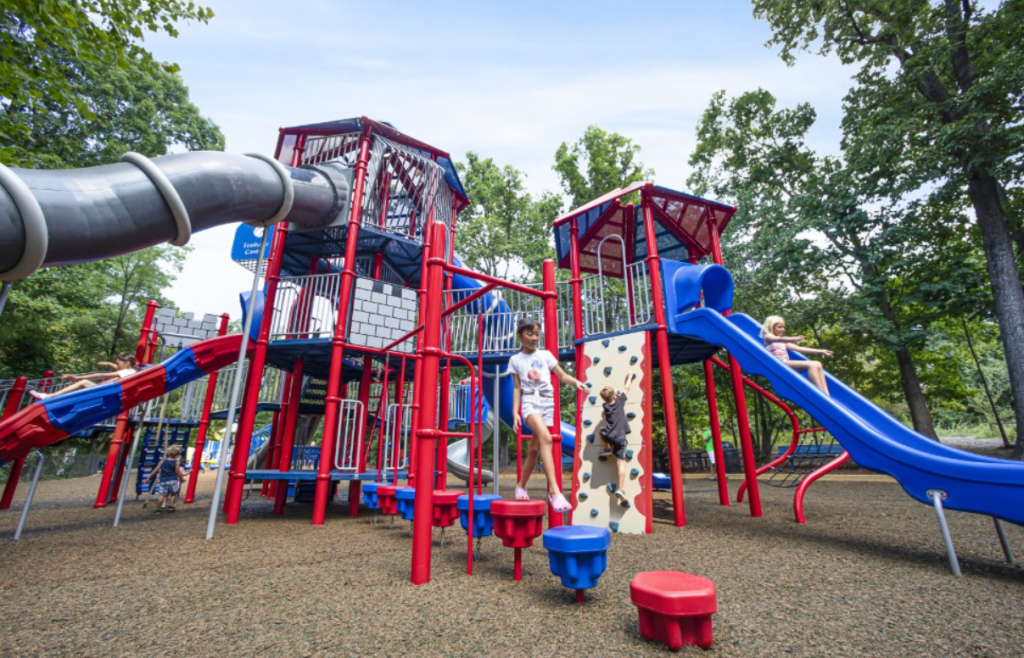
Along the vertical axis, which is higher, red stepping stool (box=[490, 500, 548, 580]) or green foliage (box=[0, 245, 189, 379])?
green foliage (box=[0, 245, 189, 379])

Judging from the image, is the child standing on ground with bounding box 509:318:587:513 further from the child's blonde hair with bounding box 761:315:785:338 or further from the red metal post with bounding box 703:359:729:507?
the red metal post with bounding box 703:359:729:507

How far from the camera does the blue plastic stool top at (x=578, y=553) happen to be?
2.79 m

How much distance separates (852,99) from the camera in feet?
52.0

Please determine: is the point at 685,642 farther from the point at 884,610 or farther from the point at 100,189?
the point at 100,189

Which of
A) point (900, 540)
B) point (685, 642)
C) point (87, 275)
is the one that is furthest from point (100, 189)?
point (87, 275)

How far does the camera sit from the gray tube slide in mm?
2908

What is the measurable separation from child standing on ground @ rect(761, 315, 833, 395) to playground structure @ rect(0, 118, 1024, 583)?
38 cm

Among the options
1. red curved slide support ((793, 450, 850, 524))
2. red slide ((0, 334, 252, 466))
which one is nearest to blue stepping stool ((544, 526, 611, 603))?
red curved slide support ((793, 450, 850, 524))

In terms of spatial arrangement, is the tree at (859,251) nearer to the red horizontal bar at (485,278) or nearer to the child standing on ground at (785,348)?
the child standing on ground at (785,348)

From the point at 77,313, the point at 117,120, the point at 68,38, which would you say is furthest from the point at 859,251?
the point at 77,313

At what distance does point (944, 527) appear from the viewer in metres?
3.77

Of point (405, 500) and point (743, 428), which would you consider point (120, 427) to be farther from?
point (743, 428)

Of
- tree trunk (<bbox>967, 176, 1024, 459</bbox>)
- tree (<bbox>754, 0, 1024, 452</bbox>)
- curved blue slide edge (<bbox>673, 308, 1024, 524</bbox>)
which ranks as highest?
tree (<bbox>754, 0, 1024, 452</bbox>)

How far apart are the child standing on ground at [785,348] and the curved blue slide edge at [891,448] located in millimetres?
397
